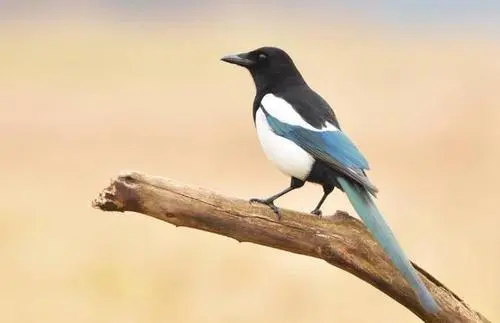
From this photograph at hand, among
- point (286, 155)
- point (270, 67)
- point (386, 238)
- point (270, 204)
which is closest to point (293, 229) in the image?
point (270, 204)

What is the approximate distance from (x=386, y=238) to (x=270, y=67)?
0.90 meters

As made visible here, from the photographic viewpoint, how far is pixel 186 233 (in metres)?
9.87

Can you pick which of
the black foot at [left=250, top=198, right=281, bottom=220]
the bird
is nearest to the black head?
the bird

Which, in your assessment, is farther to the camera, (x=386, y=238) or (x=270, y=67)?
(x=270, y=67)

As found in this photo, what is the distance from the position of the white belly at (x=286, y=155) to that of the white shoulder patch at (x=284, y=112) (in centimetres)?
5

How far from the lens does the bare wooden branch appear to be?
4113mm

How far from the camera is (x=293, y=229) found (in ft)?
14.0

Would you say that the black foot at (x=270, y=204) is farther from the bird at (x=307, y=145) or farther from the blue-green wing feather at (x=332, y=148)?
the blue-green wing feather at (x=332, y=148)

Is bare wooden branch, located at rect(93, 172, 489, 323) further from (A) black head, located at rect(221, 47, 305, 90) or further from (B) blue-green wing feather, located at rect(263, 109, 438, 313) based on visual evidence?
(A) black head, located at rect(221, 47, 305, 90)

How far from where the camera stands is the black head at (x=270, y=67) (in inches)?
182

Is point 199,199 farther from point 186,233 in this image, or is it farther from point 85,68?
point 85,68

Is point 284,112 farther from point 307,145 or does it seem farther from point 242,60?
point 242,60

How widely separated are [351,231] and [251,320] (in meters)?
4.06

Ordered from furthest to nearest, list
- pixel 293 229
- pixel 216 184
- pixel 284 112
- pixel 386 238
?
1. pixel 216 184
2. pixel 284 112
3. pixel 293 229
4. pixel 386 238
